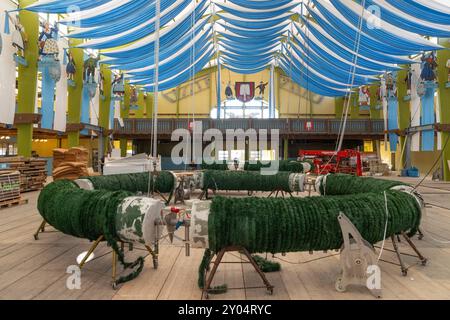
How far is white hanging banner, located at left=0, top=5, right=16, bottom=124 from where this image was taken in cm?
1088

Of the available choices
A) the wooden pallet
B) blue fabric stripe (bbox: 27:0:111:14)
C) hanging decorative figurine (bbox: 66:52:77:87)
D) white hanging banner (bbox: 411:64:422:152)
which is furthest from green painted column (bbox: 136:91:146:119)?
white hanging banner (bbox: 411:64:422:152)

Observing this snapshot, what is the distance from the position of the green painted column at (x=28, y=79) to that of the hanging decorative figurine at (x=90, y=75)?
16.6ft

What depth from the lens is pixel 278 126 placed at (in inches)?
963

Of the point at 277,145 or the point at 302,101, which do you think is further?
the point at 302,101

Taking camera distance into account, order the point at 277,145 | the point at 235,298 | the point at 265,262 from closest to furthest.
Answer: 1. the point at 235,298
2. the point at 265,262
3. the point at 277,145

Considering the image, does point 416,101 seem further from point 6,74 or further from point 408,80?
point 6,74

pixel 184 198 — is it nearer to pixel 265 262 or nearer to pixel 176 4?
pixel 265 262

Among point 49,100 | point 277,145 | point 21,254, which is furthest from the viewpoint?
point 277,145

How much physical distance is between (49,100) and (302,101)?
74.3 ft

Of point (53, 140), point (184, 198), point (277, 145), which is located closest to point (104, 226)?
point (184, 198)

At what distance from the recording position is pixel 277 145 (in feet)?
84.8

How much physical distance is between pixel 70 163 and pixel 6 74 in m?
3.59

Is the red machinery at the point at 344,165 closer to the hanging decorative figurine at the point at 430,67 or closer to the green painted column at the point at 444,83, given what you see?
the green painted column at the point at 444,83

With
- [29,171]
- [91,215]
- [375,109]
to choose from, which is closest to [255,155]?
[375,109]
